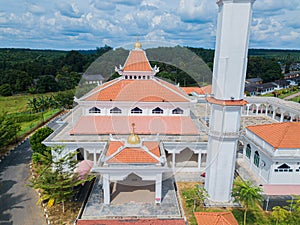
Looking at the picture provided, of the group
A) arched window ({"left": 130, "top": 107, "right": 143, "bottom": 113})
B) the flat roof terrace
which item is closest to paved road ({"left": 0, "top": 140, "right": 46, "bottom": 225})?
the flat roof terrace

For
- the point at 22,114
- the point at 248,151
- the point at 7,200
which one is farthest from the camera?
the point at 22,114

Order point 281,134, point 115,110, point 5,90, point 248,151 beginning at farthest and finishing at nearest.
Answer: point 5,90 < point 115,110 < point 248,151 < point 281,134

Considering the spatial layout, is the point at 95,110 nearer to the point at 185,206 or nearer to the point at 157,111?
the point at 157,111

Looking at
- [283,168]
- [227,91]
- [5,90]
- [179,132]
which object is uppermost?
[227,91]

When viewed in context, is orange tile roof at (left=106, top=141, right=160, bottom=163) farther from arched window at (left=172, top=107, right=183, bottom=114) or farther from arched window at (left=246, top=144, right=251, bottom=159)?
arched window at (left=246, top=144, right=251, bottom=159)

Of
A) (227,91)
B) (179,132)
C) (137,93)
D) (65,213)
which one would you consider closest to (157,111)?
(137,93)

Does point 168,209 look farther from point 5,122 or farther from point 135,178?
point 5,122

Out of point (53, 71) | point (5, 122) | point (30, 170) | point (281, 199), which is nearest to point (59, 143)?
point (30, 170)
